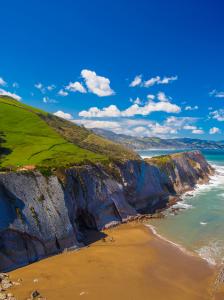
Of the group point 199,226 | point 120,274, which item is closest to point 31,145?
point 199,226

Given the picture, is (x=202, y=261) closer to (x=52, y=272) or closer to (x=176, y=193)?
(x=52, y=272)

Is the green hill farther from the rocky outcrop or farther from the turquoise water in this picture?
the turquoise water

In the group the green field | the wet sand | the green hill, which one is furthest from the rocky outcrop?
the green field

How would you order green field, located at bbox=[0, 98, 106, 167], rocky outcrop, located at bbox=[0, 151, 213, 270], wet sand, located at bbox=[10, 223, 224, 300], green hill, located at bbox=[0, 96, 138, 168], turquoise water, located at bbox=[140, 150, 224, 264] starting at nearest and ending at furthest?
wet sand, located at bbox=[10, 223, 224, 300] → rocky outcrop, located at bbox=[0, 151, 213, 270] → turquoise water, located at bbox=[140, 150, 224, 264] → green hill, located at bbox=[0, 96, 138, 168] → green field, located at bbox=[0, 98, 106, 167]

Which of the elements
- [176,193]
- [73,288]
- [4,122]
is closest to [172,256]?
[73,288]

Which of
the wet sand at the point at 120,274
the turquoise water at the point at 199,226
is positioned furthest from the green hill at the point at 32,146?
the turquoise water at the point at 199,226

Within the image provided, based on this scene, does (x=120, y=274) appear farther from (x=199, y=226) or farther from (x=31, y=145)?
(x=31, y=145)

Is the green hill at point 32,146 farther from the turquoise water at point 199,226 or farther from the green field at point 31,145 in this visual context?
the turquoise water at point 199,226
